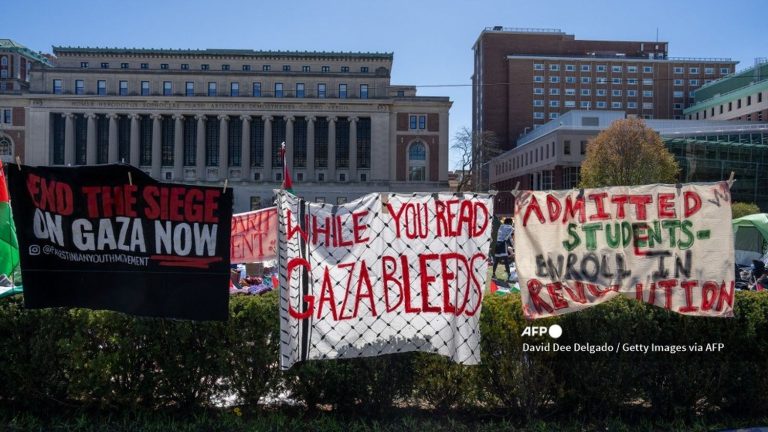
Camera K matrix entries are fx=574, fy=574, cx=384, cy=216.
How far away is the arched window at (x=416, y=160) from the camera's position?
79250 millimetres

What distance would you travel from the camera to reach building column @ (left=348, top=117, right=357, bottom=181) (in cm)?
7800

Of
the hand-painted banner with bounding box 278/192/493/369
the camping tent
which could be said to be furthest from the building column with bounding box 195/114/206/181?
the hand-painted banner with bounding box 278/192/493/369

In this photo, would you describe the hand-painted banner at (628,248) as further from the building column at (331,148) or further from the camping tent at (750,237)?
the building column at (331,148)

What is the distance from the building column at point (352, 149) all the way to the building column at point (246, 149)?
13640mm

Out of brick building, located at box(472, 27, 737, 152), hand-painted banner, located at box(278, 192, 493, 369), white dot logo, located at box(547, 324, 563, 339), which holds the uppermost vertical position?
brick building, located at box(472, 27, 737, 152)

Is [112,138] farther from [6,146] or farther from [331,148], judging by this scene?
[331,148]

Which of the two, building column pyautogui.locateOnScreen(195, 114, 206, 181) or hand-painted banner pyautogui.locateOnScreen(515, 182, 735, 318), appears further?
building column pyautogui.locateOnScreen(195, 114, 206, 181)

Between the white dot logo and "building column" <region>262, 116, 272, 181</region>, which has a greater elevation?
"building column" <region>262, 116, 272, 181</region>

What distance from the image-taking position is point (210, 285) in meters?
5.00

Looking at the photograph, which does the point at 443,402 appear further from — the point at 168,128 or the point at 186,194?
the point at 168,128

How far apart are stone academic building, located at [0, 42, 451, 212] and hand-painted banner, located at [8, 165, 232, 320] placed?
69.6m

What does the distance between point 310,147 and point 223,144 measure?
11.7 metres

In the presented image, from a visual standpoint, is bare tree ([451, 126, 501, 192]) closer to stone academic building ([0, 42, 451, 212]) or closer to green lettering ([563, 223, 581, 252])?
stone academic building ([0, 42, 451, 212])

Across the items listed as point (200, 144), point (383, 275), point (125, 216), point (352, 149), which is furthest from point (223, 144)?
point (383, 275)
